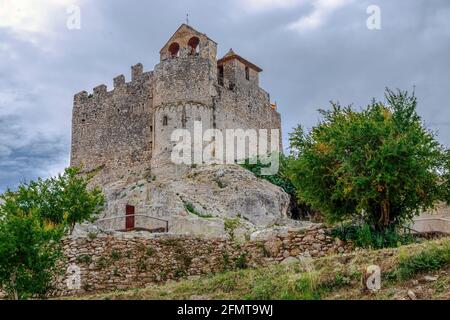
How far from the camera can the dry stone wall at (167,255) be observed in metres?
17.8

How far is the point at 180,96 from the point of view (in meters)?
36.2

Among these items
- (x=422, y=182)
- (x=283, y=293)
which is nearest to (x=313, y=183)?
(x=422, y=182)

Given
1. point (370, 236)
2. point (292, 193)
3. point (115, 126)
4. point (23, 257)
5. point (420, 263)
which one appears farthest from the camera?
point (115, 126)

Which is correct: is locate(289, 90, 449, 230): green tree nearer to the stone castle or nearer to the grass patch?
the grass patch

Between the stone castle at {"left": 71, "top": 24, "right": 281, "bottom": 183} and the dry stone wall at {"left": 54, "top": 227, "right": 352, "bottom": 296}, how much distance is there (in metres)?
16.1

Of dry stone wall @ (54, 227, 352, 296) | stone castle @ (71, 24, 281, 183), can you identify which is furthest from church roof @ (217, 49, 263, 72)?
dry stone wall @ (54, 227, 352, 296)

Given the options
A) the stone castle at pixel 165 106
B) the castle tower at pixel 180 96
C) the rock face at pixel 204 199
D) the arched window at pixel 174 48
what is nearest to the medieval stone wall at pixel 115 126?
the stone castle at pixel 165 106

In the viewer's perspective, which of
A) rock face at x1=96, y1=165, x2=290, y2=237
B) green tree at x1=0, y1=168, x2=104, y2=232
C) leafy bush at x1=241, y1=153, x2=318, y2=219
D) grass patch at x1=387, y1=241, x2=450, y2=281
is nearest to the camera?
grass patch at x1=387, y1=241, x2=450, y2=281

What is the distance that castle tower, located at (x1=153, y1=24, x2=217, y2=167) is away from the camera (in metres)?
35.7

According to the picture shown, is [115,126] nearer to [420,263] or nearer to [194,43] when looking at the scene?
[194,43]

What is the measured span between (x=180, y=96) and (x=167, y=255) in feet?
60.6

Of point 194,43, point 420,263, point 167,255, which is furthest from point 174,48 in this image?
point 420,263

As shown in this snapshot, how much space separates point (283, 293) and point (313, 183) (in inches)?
328

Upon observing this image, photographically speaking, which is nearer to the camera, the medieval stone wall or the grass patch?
the grass patch
